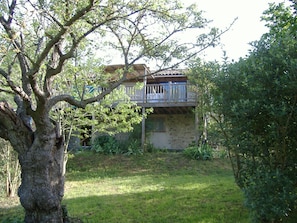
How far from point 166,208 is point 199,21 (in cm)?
420

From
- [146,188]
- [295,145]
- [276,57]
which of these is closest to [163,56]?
[276,57]

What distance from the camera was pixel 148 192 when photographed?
9.27 m

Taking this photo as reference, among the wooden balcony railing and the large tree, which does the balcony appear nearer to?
the wooden balcony railing

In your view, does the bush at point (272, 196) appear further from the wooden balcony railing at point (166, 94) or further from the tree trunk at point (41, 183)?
the wooden balcony railing at point (166, 94)

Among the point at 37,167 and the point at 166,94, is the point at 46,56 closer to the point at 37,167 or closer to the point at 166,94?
the point at 37,167

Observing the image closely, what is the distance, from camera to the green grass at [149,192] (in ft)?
21.8

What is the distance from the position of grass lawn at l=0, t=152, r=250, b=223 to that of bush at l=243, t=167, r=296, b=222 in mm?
1985

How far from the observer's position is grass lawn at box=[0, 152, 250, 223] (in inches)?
262

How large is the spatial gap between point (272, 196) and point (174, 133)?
16778mm

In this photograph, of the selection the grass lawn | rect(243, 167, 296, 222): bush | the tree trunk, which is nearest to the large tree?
the tree trunk

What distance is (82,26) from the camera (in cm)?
551

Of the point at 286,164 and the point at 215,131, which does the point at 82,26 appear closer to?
the point at 215,131

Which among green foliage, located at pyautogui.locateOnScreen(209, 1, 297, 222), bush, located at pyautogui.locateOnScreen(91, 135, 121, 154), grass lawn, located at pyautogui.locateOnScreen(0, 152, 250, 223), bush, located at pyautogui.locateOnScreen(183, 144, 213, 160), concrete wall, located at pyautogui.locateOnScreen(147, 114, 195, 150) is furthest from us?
concrete wall, located at pyautogui.locateOnScreen(147, 114, 195, 150)

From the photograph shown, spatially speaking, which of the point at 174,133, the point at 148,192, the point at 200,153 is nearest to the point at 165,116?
the point at 174,133
